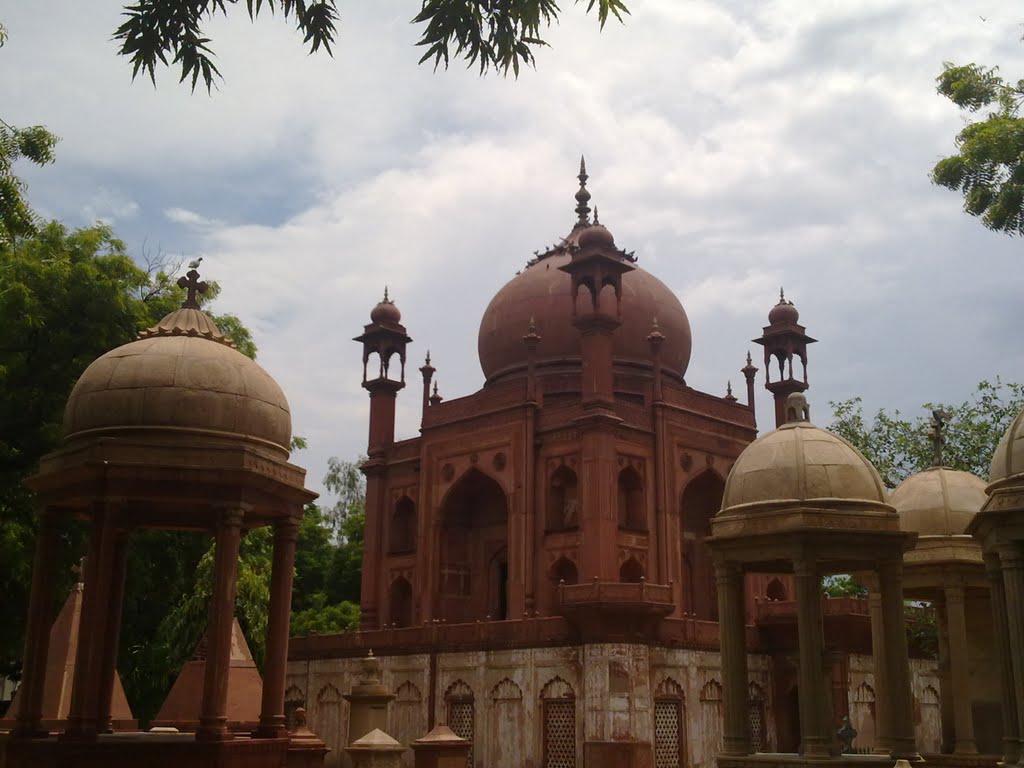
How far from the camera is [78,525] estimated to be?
1789 cm

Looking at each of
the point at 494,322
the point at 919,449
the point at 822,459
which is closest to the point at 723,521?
the point at 822,459

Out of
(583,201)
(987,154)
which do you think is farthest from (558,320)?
(987,154)

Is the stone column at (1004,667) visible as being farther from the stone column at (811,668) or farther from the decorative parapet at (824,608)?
the decorative parapet at (824,608)

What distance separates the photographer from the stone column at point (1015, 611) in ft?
31.2

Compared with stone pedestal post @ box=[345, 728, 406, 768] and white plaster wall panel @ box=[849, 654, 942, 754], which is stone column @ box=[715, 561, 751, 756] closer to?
stone pedestal post @ box=[345, 728, 406, 768]

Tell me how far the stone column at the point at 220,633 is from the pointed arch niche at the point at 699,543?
55.1 feet

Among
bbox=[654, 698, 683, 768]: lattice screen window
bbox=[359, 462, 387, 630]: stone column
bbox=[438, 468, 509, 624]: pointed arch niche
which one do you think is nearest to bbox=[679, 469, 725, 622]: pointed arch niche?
bbox=[438, 468, 509, 624]: pointed arch niche

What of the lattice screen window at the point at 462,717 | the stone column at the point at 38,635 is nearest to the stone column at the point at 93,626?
the stone column at the point at 38,635

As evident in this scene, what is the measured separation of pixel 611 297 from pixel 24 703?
62.4 feet

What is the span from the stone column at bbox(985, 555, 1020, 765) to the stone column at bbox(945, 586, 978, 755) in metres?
3.66

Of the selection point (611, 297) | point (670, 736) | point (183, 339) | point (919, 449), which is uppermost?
point (611, 297)

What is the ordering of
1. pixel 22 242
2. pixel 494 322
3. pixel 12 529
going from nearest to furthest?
pixel 12 529
pixel 22 242
pixel 494 322

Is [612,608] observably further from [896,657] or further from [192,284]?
[192,284]

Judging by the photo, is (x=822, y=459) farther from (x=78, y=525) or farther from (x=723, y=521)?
(x=78, y=525)
